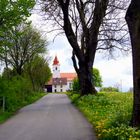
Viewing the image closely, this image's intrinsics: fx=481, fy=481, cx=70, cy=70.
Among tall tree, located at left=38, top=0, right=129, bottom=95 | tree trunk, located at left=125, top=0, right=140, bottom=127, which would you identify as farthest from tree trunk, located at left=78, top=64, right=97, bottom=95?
tree trunk, located at left=125, top=0, right=140, bottom=127

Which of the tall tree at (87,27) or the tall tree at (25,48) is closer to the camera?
the tall tree at (87,27)

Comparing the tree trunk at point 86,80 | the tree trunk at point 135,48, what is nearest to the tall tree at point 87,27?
the tree trunk at point 86,80

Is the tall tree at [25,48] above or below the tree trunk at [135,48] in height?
above

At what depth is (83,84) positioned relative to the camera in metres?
41.8

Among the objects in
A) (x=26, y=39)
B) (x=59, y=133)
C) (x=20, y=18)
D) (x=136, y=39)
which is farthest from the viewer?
(x=26, y=39)

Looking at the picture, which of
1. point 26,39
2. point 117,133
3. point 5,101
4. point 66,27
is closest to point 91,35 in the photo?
point 66,27

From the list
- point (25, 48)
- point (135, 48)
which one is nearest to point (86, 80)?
point (135, 48)

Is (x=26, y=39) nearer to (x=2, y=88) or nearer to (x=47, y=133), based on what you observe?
(x=2, y=88)

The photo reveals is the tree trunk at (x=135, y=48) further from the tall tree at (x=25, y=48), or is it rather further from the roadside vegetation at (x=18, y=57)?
the tall tree at (x=25, y=48)

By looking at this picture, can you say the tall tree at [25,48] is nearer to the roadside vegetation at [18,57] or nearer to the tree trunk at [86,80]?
the roadside vegetation at [18,57]

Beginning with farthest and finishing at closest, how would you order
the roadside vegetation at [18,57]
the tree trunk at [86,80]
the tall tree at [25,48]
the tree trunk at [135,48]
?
the tall tree at [25,48]
the tree trunk at [86,80]
the roadside vegetation at [18,57]
the tree trunk at [135,48]

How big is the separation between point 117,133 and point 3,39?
1033 inches

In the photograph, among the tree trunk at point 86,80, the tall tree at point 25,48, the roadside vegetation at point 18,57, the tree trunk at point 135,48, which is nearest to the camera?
the tree trunk at point 135,48

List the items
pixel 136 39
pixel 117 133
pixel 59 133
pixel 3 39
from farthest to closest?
pixel 3 39
pixel 59 133
pixel 136 39
pixel 117 133
